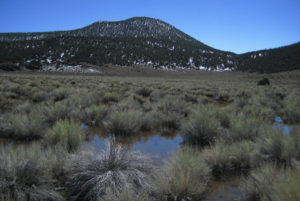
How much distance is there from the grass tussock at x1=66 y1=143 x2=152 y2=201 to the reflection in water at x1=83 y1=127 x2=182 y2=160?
108 cm

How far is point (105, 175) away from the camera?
2498 millimetres

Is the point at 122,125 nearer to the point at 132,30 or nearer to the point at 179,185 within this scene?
the point at 179,185

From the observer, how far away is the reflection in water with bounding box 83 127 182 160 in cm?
412

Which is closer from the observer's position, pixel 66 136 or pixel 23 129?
pixel 66 136

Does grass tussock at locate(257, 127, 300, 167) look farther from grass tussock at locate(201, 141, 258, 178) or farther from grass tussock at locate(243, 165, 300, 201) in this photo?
grass tussock at locate(243, 165, 300, 201)

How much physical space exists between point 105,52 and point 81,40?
23328mm

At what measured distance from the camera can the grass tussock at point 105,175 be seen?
235 cm

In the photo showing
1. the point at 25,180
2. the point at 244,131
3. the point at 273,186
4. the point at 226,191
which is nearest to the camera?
the point at 273,186

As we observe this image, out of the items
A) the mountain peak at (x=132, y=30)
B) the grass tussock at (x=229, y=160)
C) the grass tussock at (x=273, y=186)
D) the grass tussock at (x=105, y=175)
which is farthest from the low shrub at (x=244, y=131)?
the mountain peak at (x=132, y=30)

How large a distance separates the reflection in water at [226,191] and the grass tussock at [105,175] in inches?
34.9

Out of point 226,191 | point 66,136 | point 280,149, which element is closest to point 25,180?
point 66,136

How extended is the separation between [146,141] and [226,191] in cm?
235

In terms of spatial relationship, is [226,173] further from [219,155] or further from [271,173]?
[271,173]

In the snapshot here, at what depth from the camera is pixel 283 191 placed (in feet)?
5.71
